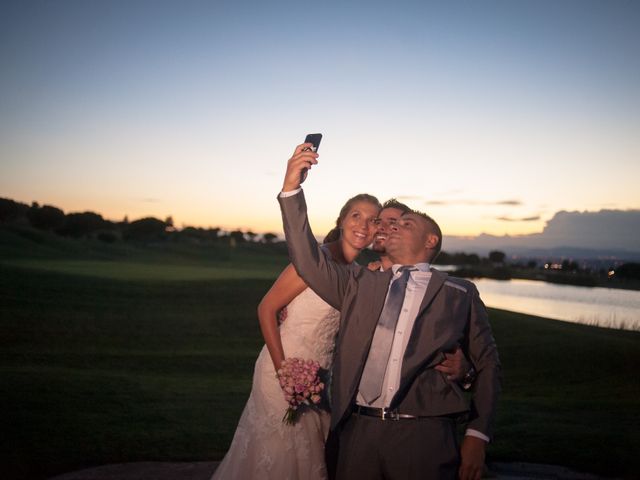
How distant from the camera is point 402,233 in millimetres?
3508

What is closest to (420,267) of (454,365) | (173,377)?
(454,365)

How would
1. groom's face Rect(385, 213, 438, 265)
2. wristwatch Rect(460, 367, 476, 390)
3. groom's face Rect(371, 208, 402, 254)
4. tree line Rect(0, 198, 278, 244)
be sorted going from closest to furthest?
wristwatch Rect(460, 367, 476, 390), groom's face Rect(385, 213, 438, 265), groom's face Rect(371, 208, 402, 254), tree line Rect(0, 198, 278, 244)

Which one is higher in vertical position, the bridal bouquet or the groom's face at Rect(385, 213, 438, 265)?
the groom's face at Rect(385, 213, 438, 265)

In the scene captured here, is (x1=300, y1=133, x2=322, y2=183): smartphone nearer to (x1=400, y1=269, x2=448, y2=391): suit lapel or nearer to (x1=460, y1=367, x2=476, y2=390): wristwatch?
(x1=400, y1=269, x2=448, y2=391): suit lapel

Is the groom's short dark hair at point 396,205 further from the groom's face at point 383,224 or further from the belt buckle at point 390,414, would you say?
the belt buckle at point 390,414

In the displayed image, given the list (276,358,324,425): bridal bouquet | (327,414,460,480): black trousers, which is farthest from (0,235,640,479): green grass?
(327,414,460,480): black trousers

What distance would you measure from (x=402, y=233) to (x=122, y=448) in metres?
6.31

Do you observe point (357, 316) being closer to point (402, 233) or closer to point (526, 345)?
point (402, 233)


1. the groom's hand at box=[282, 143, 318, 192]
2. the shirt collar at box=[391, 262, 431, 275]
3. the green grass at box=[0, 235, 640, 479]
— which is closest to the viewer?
the groom's hand at box=[282, 143, 318, 192]

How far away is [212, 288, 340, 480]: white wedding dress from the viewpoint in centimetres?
461

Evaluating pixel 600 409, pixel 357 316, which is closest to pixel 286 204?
pixel 357 316

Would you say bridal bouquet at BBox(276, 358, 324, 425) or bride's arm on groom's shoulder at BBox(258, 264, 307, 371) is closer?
bridal bouquet at BBox(276, 358, 324, 425)

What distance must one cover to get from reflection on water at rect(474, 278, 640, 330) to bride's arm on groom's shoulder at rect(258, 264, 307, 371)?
2010cm

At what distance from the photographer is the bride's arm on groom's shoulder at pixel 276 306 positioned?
455cm
